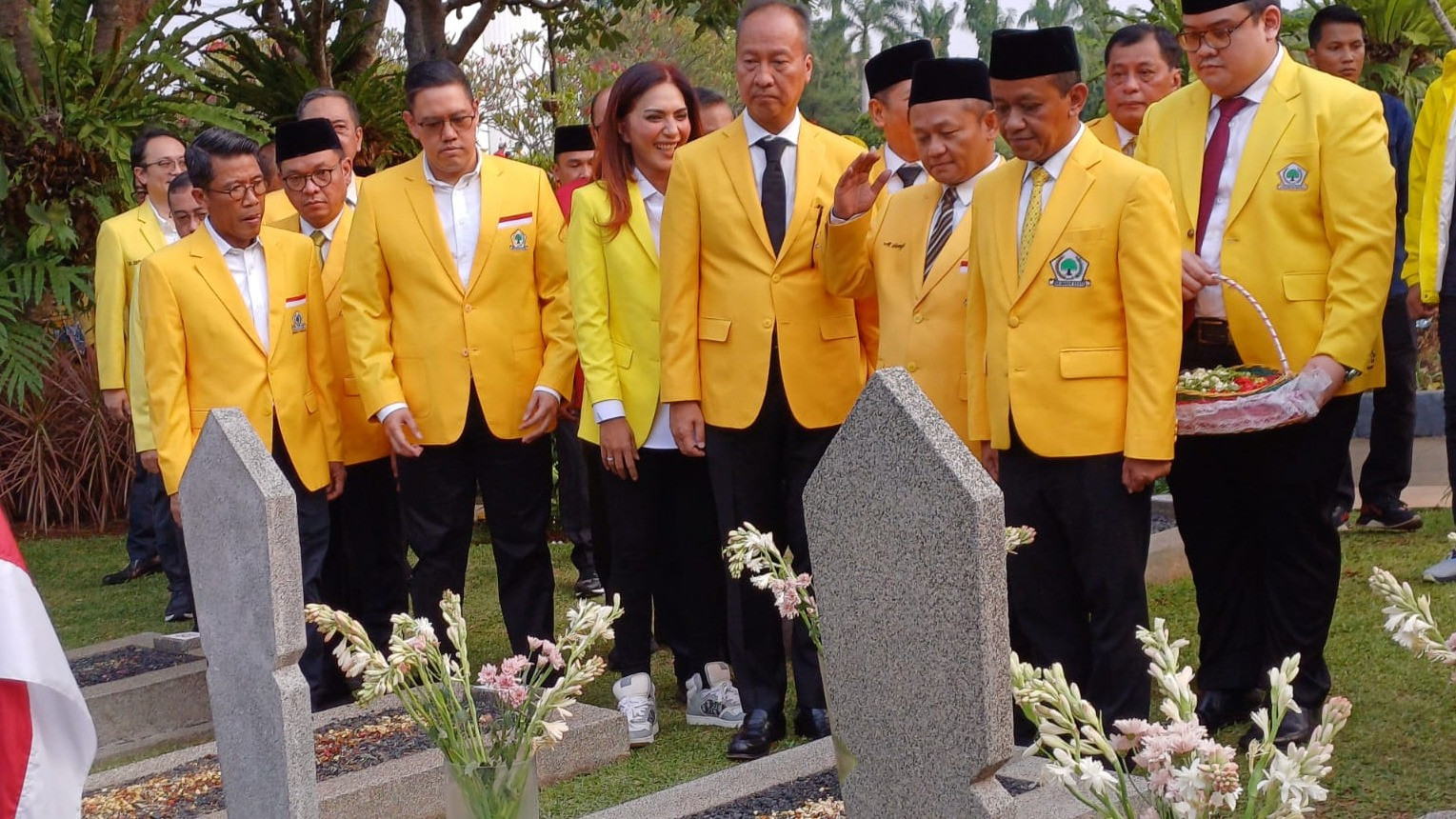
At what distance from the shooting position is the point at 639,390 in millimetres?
5445

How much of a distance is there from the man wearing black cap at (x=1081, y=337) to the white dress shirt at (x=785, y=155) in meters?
0.80

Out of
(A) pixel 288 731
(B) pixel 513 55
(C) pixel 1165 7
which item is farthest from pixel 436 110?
(B) pixel 513 55

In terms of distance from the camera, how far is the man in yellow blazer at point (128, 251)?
7551mm

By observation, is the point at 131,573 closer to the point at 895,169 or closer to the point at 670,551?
the point at 670,551

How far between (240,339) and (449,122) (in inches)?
42.4

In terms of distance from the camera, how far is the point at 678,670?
5805 millimetres

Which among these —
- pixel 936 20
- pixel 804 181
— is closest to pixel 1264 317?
pixel 804 181

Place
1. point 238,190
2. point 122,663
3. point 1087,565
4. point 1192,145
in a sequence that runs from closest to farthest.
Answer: point 1087,565 < point 1192,145 < point 238,190 < point 122,663

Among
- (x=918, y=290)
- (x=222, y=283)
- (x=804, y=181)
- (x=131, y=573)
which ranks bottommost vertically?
(x=131, y=573)

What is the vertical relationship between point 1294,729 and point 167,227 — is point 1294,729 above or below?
below

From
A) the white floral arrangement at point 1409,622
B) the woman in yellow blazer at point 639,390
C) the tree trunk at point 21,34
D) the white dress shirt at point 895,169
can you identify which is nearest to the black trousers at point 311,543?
the woman in yellow blazer at point 639,390

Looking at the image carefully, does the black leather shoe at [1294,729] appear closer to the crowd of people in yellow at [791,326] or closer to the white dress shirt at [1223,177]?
the crowd of people in yellow at [791,326]

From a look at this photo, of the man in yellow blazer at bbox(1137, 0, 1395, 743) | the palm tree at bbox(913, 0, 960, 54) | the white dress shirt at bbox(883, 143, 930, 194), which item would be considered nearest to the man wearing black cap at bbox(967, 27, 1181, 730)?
the man in yellow blazer at bbox(1137, 0, 1395, 743)

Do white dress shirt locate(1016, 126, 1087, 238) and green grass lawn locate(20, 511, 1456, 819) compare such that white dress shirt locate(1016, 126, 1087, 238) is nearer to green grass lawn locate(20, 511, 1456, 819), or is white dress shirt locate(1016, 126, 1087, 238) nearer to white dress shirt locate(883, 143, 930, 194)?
white dress shirt locate(883, 143, 930, 194)
